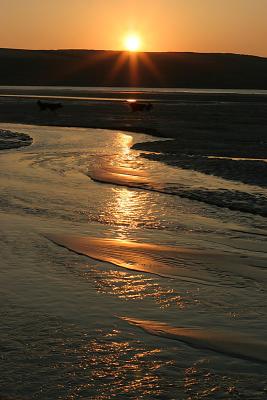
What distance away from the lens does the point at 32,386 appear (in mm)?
4801

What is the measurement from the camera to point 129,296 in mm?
6859

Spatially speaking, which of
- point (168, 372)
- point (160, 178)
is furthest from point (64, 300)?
point (160, 178)

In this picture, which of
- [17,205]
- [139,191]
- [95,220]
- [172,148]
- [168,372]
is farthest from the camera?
[172,148]

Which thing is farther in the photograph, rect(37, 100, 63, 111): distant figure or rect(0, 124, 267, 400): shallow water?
rect(37, 100, 63, 111): distant figure

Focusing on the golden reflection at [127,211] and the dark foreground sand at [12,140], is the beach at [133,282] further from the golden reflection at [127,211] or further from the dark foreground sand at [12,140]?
the dark foreground sand at [12,140]

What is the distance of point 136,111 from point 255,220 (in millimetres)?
35430

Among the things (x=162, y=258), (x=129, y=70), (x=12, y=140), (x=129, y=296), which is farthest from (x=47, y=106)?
(x=129, y=70)

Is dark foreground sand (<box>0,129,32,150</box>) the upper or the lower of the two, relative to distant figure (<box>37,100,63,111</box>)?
lower

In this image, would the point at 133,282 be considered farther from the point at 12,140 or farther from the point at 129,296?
the point at 12,140

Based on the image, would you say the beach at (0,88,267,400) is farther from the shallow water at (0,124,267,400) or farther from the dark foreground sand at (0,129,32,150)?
the dark foreground sand at (0,129,32,150)

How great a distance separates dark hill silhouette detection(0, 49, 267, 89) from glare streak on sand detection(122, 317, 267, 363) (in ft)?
410

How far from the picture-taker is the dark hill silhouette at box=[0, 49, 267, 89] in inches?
5330

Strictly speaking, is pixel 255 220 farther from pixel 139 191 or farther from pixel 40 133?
pixel 40 133

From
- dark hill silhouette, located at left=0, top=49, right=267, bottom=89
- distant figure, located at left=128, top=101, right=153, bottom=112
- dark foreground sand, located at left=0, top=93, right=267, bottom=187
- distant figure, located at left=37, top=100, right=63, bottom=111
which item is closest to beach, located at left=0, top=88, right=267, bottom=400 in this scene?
dark foreground sand, located at left=0, top=93, right=267, bottom=187
